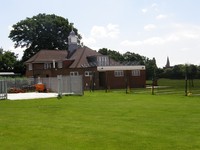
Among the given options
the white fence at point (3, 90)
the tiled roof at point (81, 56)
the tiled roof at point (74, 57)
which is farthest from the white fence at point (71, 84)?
the tiled roof at point (81, 56)

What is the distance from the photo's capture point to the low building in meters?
59.5

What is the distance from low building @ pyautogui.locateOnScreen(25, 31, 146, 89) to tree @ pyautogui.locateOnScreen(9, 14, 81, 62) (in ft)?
44.0

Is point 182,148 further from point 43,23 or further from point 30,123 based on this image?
point 43,23

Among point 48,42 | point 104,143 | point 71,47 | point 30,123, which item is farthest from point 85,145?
point 48,42

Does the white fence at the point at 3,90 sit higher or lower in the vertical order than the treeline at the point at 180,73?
lower

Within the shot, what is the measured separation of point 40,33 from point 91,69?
27693mm

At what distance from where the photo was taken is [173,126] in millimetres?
13227

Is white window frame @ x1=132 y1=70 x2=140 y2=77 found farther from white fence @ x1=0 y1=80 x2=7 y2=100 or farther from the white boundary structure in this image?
white fence @ x1=0 y1=80 x2=7 y2=100

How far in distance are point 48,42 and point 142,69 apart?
27971 millimetres

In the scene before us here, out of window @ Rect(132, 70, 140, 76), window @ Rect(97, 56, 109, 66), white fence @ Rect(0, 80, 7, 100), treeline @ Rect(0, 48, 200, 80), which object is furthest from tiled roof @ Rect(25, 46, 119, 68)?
white fence @ Rect(0, 80, 7, 100)

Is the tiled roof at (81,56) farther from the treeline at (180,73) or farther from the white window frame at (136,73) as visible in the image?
the treeline at (180,73)

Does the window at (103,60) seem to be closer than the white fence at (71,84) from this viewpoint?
No

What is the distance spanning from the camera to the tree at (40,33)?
83375 millimetres

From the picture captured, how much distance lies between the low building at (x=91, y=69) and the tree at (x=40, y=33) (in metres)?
13.4
